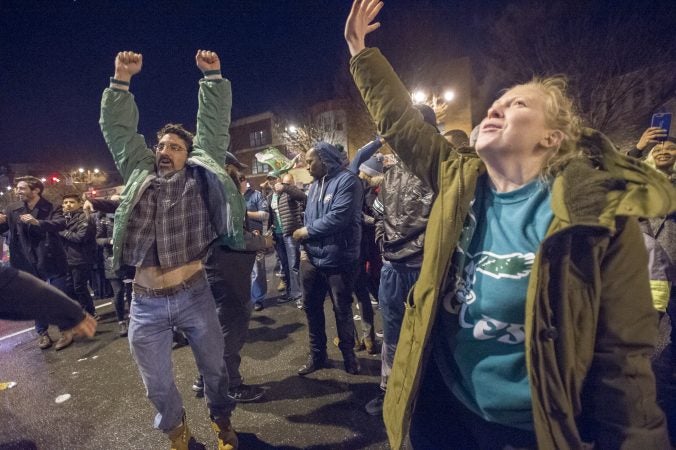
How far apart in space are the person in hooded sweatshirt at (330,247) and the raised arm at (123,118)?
69.4 inches

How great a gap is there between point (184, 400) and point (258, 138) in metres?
37.1

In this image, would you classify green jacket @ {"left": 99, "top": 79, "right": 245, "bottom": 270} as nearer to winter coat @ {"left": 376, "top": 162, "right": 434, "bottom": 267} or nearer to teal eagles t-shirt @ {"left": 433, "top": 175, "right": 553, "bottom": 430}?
winter coat @ {"left": 376, "top": 162, "right": 434, "bottom": 267}

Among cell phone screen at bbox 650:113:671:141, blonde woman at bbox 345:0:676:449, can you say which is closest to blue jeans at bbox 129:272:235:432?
blonde woman at bbox 345:0:676:449

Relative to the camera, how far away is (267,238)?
369 centimetres

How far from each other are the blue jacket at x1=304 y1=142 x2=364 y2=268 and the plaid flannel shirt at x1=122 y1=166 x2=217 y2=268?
134cm

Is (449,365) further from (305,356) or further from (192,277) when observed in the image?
(305,356)

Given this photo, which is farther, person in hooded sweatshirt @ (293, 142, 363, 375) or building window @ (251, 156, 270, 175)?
building window @ (251, 156, 270, 175)

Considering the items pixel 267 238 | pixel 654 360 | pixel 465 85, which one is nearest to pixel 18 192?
pixel 267 238

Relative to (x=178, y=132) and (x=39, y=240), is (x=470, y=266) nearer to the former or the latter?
(x=178, y=132)

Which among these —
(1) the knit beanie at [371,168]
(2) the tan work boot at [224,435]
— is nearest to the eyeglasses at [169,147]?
(2) the tan work boot at [224,435]

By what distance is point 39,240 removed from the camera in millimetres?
5543

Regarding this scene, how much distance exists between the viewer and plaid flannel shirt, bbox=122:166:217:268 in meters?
2.56

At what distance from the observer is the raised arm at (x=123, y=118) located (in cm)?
262

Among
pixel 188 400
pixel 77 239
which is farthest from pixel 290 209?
pixel 77 239
